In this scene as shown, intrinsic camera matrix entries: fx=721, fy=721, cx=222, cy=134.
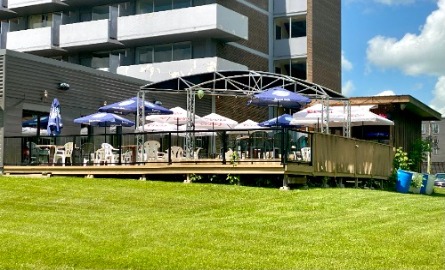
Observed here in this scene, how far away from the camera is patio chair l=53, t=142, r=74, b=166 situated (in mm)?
24078

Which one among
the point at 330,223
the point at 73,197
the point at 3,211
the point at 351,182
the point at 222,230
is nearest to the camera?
the point at 222,230

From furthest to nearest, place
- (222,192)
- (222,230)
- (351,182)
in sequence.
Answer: (351,182) < (222,192) < (222,230)

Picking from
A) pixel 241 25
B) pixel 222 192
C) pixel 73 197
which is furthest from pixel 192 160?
pixel 241 25

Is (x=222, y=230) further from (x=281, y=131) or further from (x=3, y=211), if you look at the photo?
(x=281, y=131)

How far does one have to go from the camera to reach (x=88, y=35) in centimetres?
4119

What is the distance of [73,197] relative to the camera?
17.5 metres

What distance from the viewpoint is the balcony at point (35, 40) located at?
1661 inches

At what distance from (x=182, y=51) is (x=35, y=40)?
9.41 meters

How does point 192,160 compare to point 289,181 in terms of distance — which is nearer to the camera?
point 289,181

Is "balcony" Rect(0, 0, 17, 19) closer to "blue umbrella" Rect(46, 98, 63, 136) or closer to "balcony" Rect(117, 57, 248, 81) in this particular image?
"balcony" Rect(117, 57, 248, 81)

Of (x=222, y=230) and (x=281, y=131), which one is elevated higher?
(x=281, y=131)

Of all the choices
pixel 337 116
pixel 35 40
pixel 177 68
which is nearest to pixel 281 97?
pixel 337 116

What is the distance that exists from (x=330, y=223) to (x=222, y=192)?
17.6 ft

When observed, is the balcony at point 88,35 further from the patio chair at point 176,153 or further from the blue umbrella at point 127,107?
the patio chair at point 176,153
